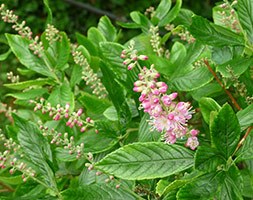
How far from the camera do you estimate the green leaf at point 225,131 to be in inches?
33.6

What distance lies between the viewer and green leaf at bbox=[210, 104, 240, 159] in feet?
2.80

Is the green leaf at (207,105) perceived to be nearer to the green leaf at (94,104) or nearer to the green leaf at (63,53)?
the green leaf at (94,104)

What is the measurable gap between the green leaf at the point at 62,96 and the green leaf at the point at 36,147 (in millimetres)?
195

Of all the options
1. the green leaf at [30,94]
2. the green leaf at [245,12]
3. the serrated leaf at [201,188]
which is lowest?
the green leaf at [30,94]

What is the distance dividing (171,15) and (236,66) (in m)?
0.45

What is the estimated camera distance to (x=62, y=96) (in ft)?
4.45

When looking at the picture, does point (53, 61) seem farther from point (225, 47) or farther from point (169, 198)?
point (169, 198)

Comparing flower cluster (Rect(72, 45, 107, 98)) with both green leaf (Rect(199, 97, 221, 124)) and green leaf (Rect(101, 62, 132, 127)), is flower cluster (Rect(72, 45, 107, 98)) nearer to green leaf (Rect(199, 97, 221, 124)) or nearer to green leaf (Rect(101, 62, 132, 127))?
green leaf (Rect(101, 62, 132, 127))

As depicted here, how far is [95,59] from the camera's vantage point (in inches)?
57.7

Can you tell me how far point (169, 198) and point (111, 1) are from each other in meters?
3.59

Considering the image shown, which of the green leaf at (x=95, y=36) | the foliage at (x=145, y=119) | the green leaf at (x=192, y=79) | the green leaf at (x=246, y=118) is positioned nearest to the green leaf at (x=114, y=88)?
the foliage at (x=145, y=119)

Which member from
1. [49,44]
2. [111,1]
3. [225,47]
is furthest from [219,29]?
[111,1]

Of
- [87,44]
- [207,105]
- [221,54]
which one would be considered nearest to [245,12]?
[221,54]

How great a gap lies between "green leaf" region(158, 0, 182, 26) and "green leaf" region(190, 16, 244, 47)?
393 mm
